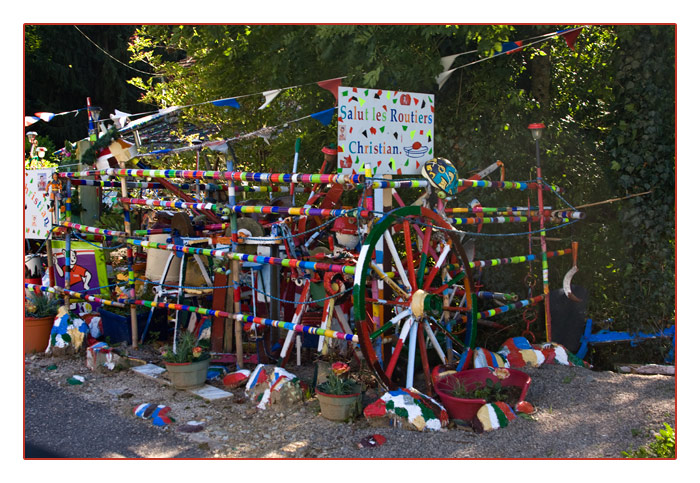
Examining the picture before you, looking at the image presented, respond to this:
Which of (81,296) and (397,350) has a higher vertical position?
(81,296)

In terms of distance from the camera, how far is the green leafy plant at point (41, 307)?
7.72 metres

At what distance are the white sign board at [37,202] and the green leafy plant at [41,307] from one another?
804mm

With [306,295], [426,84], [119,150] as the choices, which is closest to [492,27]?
[426,84]

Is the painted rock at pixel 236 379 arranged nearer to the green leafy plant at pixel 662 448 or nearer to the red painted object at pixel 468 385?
the red painted object at pixel 468 385

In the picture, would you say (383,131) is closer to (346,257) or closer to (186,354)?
(346,257)

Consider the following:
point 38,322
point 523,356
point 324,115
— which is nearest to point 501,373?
point 523,356

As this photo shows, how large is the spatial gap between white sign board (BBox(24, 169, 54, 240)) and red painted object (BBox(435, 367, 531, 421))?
17.2ft

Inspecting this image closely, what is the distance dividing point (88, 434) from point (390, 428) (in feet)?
7.72

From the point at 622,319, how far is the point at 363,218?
13.0 ft

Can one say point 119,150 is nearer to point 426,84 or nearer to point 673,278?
point 426,84

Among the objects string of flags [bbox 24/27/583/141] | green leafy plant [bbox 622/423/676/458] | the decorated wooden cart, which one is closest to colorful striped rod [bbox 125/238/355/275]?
the decorated wooden cart

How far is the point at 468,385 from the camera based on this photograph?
548 centimetres

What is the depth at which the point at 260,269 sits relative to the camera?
22.1ft

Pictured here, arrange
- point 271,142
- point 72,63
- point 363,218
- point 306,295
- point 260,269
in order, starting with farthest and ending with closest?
point 72,63
point 271,142
point 260,269
point 306,295
point 363,218
